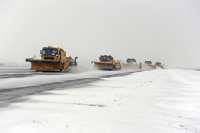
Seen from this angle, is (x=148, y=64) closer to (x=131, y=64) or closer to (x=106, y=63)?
(x=131, y=64)

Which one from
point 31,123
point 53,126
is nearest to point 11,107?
point 31,123

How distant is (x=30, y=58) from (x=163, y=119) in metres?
19.2

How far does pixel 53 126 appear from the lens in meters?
3.15

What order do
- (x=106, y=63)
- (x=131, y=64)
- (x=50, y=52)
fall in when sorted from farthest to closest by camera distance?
(x=131, y=64), (x=106, y=63), (x=50, y=52)

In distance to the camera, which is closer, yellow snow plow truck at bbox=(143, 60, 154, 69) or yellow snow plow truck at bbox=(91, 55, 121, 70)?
yellow snow plow truck at bbox=(91, 55, 121, 70)

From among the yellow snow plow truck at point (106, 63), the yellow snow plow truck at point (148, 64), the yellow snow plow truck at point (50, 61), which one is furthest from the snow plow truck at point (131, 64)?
the yellow snow plow truck at point (50, 61)

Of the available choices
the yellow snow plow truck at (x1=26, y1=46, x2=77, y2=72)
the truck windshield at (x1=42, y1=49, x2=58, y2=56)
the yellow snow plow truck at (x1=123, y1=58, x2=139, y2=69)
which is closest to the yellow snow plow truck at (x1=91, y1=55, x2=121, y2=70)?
the yellow snow plow truck at (x1=123, y1=58, x2=139, y2=69)

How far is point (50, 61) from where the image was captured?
67.8 feet

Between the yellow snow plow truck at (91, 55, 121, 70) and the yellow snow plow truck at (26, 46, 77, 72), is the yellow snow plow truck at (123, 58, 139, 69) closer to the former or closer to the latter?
the yellow snow plow truck at (91, 55, 121, 70)

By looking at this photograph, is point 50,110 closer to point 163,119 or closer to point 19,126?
point 19,126

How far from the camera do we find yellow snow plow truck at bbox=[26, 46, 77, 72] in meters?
20.7

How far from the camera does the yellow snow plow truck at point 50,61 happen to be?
2067cm

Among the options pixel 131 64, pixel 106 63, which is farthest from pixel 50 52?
pixel 131 64

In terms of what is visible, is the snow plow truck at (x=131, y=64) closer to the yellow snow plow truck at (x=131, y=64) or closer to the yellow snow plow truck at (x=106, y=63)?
the yellow snow plow truck at (x=131, y=64)
